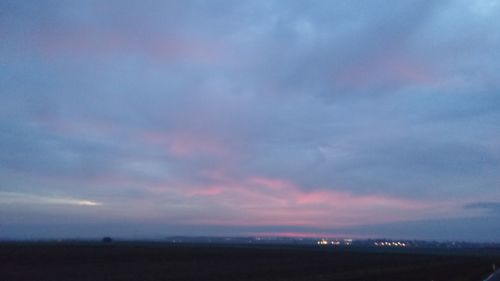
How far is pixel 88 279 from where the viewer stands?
140 feet

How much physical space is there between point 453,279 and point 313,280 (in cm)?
1077

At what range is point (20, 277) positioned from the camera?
43.1 m

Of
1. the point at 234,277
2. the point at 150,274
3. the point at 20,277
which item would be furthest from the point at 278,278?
the point at 20,277

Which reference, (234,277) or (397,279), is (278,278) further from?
(397,279)

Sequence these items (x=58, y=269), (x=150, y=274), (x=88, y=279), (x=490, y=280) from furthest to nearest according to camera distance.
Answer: (x=58, y=269) < (x=150, y=274) < (x=88, y=279) < (x=490, y=280)

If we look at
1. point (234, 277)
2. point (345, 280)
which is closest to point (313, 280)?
point (345, 280)

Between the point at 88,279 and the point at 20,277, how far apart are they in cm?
458

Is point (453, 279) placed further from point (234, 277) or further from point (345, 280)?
point (234, 277)

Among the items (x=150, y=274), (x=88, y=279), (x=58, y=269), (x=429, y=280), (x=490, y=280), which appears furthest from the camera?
(x=58, y=269)

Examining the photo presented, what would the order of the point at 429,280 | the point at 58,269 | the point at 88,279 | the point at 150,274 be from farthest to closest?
the point at 58,269 < the point at 150,274 < the point at 429,280 < the point at 88,279

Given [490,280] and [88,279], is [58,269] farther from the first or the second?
[490,280]

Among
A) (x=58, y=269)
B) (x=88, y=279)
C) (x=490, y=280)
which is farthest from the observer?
(x=58, y=269)

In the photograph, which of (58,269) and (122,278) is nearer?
(122,278)

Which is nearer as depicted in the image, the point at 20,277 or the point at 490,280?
the point at 490,280
